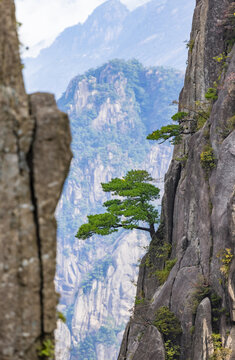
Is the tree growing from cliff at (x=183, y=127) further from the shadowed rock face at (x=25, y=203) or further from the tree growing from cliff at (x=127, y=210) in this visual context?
the shadowed rock face at (x=25, y=203)

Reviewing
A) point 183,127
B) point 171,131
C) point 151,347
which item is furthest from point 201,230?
point 183,127

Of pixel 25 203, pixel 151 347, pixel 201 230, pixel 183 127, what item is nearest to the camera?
pixel 25 203

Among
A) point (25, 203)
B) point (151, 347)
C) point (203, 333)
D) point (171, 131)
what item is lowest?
point (151, 347)

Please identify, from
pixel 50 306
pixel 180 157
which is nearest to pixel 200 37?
pixel 180 157

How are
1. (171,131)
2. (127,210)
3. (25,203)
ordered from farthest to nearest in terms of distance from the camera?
(127,210), (171,131), (25,203)

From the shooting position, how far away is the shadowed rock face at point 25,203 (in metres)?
6.22

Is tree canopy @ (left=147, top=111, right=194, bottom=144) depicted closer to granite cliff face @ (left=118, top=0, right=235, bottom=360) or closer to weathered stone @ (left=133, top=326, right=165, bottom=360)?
granite cliff face @ (left=118, top=0, right=235, bottom=360)

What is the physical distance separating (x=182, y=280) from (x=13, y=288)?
1287cm

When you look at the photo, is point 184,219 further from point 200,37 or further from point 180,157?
point 200,37

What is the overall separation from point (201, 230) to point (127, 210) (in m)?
7.58

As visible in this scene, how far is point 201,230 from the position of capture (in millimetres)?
18344

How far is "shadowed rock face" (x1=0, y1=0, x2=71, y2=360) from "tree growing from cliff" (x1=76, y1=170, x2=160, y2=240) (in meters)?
18.2

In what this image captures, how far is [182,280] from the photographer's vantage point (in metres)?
18.0

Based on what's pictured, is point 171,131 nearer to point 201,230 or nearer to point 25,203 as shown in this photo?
point 201,230
